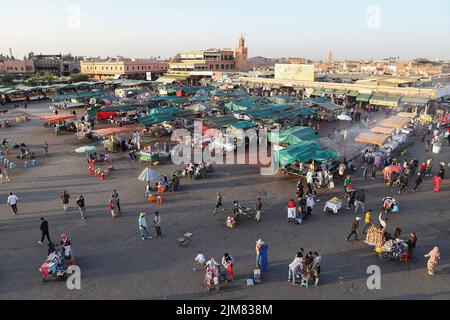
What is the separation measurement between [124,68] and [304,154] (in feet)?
225

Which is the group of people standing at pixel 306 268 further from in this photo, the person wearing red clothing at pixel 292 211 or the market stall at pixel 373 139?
the market stall at pixel 373 139

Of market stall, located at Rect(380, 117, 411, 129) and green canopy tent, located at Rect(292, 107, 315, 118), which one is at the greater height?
green canopy tent, located at Rect(292, 107, 315, 118)

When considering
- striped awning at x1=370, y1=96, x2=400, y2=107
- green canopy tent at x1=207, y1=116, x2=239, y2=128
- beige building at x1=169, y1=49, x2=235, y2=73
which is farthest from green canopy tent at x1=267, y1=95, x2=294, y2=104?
beige building at x1=169, y1=49, x2=235, y2=73

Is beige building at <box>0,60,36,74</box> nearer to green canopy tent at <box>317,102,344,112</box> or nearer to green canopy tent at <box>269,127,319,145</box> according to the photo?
green canopy tent at <box>317,102,344,112</box>

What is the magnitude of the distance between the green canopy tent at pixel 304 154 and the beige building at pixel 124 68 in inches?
2529

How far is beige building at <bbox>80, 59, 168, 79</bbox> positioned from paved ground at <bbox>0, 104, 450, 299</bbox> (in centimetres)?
6376

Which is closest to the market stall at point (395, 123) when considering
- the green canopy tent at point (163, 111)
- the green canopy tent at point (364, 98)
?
the green canopy tent at point (364, 98)

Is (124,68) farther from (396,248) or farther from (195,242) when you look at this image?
(396,248)

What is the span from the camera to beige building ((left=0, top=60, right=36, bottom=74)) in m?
80.2

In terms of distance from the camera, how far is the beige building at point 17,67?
3157 inches

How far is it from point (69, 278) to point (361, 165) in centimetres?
1578

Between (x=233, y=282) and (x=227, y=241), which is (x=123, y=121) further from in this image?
(x=233, y=282)

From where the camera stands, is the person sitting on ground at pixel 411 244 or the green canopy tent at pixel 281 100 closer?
the person sitting on ground at pixel 411 244
